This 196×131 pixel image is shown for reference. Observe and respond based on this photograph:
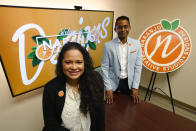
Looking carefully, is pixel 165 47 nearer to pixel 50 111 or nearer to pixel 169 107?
pixel 169 107

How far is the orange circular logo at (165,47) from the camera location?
1881mm

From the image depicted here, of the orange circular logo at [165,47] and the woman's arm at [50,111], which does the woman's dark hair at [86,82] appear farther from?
the orange circular logo at [165,47]

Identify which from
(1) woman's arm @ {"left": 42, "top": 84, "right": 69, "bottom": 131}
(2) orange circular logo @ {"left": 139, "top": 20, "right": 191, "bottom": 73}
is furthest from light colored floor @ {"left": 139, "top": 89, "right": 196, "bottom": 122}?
(1) woman's arm @ {"left": 42, "top": 84, "right": 69, "bottom": 131}

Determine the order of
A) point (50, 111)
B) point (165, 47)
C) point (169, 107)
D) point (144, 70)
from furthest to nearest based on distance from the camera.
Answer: point (144, 70) → point (169, 107) → point (165, 47) → point (50, 111)

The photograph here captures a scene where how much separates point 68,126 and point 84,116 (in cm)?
15

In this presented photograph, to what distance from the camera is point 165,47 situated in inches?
79.4

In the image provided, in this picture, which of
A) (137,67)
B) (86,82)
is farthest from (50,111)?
(137,67)

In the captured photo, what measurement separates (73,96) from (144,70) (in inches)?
92.3

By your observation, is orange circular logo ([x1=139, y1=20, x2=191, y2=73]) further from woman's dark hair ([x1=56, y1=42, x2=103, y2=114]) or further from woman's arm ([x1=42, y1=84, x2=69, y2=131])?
woman's arm ([x1=42, y1=84, x2=69, y2=131])

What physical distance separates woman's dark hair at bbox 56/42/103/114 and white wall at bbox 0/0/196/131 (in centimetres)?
77

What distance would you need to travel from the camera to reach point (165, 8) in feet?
7.55

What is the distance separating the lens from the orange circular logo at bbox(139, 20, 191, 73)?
1.88m

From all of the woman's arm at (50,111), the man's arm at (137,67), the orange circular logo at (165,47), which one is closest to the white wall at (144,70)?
the orange circular logo at (165,47)

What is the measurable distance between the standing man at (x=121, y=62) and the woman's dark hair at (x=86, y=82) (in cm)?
47
